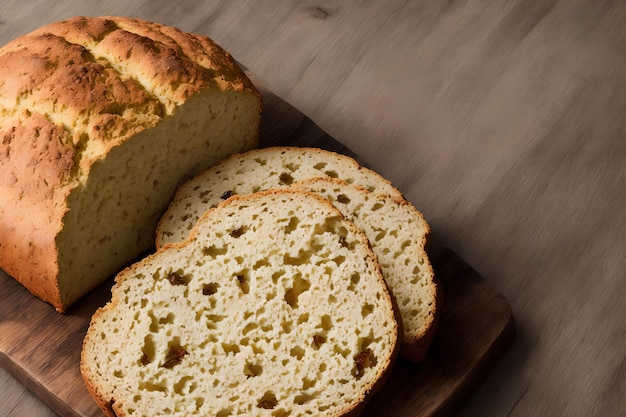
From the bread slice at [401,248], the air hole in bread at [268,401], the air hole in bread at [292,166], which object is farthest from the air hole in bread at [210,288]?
the air hole in bread at [292,166]

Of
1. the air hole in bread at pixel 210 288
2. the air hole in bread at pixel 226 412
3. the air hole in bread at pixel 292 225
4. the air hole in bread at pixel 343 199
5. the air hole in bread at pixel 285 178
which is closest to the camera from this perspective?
Answer: the air hole in bread at pixel 226 412

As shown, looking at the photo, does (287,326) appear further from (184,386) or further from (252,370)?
(184,386)

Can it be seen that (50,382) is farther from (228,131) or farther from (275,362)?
(228,131)

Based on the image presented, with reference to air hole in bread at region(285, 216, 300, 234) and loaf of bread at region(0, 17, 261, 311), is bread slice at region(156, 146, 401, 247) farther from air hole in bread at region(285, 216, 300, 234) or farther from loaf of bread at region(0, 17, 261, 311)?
air hole in bread at region(285, 216, 300, 234)

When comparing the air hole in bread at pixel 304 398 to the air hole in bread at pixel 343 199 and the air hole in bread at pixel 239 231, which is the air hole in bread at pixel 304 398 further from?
the air hole in bread at pixel 343 199

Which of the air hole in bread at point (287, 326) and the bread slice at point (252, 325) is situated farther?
the air hole in bread at point (287, 326)

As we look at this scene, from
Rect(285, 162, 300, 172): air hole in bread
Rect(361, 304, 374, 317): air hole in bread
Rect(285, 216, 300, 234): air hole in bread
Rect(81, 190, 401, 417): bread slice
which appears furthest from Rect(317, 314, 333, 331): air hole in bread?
Rect(285, 162, 300, 172): air hole in bread

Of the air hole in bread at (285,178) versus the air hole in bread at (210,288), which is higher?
the air hole in bread at (285,178)

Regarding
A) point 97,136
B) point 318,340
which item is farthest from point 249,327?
point 97,136
